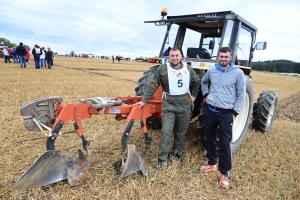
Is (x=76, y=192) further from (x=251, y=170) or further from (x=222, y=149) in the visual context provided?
(x=251, y=170)

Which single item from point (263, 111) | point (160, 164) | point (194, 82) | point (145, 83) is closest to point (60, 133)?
point (160, 164)

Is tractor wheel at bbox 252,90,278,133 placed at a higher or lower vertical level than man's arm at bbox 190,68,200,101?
lower

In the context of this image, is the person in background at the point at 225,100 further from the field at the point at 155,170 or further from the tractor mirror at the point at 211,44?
the tractor mirror at the point at 211,44

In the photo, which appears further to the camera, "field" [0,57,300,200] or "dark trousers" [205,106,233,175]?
"dark trousers" [205,106,233,175]

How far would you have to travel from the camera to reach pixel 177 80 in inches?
118

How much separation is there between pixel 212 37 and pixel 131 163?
9.70 feet

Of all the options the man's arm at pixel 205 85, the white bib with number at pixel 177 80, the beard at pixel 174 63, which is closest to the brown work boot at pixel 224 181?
the man's arm at pixel 205 85

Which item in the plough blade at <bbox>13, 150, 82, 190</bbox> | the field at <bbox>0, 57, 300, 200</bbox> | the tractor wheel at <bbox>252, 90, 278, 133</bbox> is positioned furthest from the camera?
the tractor wheel at <bbox>252, 90, 278, 133</bbox>

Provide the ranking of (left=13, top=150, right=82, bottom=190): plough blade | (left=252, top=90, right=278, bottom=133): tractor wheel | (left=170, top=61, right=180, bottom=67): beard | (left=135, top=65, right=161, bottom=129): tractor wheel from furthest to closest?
(left=252, top=90, right=278, bottom=133): tractor wheel, (left=135, top=65, right=161, bottom=129): tractor wheel, (left=170, top=61, right=180, bottom=67): beard, (left=13, top=150, right=82, bottom=190): plough blade

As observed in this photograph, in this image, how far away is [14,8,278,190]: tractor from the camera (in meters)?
2.50

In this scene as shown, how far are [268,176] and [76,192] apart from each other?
2.41 meters

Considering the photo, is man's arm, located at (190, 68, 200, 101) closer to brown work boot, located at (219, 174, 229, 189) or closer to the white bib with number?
the white bib with number

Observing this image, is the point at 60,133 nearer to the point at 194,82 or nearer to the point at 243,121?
the point at 194,82

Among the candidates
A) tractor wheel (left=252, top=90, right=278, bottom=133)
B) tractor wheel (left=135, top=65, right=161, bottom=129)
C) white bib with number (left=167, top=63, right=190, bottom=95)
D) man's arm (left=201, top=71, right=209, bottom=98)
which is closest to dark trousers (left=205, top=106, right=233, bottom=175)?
man's arm (left=201, top=71, right=209, bottom=98)
